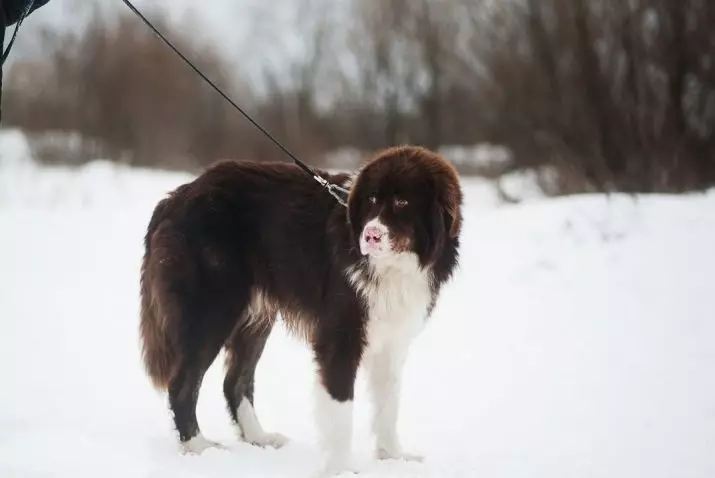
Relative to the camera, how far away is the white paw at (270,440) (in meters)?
4.81

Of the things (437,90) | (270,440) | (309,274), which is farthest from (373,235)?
(437,90)

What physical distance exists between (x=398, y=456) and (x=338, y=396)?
0.62 metres

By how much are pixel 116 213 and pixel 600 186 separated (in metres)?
10.1

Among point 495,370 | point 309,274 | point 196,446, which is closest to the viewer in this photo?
point 196,446

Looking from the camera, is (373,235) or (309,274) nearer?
(373,235)

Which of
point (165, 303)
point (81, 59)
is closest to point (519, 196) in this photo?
point (165, 303)

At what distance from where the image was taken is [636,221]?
9.61 metres

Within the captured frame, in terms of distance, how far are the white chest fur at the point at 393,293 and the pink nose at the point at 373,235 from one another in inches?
10.9

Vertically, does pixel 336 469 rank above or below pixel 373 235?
below

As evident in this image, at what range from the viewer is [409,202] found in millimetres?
4168

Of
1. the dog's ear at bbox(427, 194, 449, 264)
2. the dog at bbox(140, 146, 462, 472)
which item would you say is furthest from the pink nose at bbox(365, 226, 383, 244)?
the dog's ear at bbox(427, 194, 449, 264)

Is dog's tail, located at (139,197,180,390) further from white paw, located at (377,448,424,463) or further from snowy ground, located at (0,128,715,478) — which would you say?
white paw, located at (377,448,424,463)

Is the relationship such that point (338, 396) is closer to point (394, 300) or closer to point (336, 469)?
point (336, 469)

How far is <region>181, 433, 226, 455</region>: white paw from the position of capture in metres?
4.42
